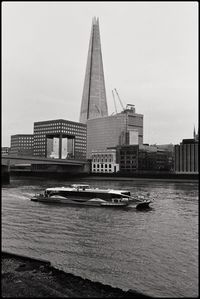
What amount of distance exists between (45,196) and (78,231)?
39.1ft

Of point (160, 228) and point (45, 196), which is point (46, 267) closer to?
point (160, 228)

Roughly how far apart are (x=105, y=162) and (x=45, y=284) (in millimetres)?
66076

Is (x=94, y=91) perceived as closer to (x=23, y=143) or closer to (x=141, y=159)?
(x=23, y=143)

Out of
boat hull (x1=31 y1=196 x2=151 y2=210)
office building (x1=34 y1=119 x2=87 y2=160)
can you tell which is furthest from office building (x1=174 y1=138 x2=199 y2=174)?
office building (x1=34 y1=119 x2=87 y2=160)

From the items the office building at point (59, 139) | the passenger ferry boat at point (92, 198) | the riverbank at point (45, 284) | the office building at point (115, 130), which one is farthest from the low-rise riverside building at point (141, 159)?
the riverbank at point (45, 284)

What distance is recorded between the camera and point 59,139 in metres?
85.2

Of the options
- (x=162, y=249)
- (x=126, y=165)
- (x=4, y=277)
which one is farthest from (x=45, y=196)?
(x=126, y=165)

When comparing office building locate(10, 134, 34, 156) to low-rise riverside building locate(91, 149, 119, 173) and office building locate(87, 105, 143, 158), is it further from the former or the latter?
low-rise riverside building locate(91, 149, 119, 173)

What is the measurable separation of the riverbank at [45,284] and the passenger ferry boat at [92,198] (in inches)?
514

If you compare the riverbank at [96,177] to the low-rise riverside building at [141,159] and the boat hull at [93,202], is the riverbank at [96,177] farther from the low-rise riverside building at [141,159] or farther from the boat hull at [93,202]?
the boat hull at [93,202]

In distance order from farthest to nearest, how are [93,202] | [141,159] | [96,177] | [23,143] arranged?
[23,143]
[141,159]
[96,177]
[93,202]

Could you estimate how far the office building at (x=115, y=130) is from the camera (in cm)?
8719

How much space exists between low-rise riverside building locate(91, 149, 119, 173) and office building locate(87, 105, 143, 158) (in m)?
16.0

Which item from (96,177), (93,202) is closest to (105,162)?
(96,177)
